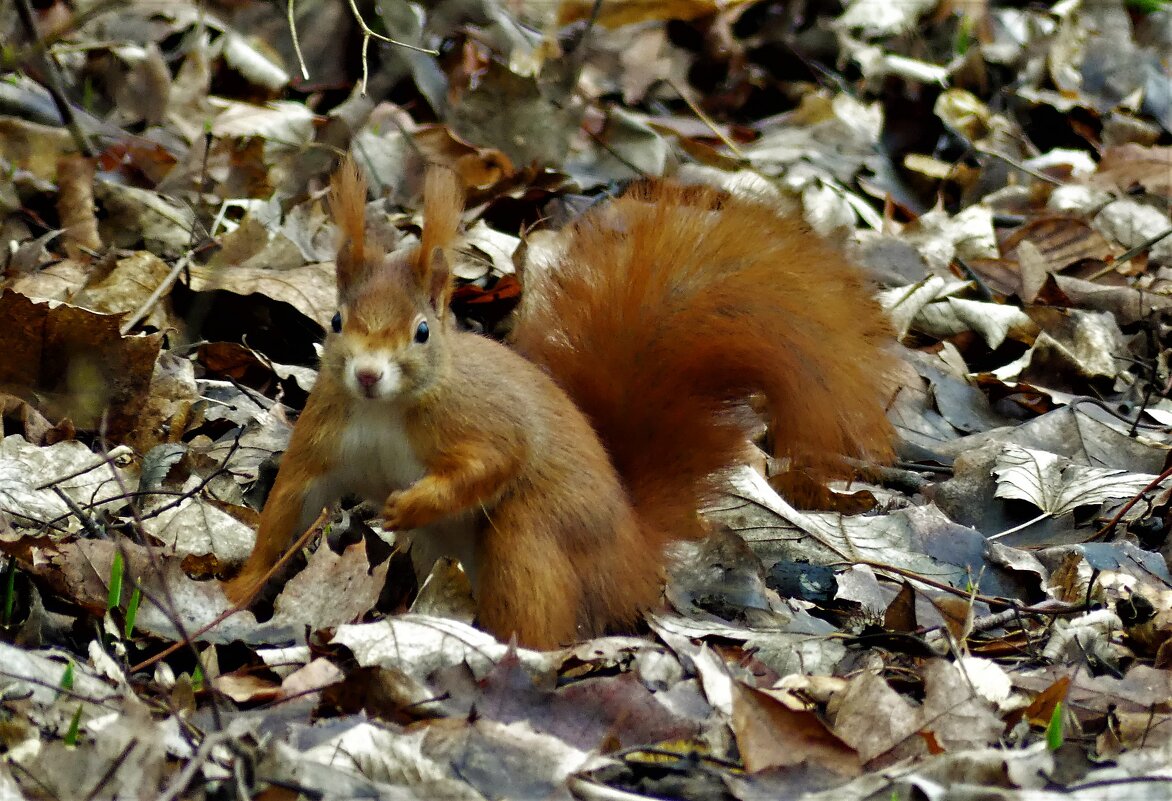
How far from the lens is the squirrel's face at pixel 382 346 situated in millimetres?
2225

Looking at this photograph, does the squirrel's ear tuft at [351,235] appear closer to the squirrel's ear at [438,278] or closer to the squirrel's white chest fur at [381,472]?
the squirrel's ear at [438,278]

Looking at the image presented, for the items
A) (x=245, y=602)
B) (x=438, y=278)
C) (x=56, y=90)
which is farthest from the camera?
(x=56, y=90)

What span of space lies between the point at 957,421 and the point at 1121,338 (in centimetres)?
→ 73

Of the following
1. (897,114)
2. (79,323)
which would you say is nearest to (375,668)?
(79,323)

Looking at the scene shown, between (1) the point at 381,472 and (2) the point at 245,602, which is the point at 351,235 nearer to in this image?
(1) the point at 381,472

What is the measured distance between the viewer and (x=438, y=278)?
2.42 metres

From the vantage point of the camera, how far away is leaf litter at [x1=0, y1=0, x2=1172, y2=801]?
1917 mm

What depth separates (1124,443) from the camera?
3316 mm

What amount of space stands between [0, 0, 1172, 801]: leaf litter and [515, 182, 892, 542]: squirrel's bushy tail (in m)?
0.25

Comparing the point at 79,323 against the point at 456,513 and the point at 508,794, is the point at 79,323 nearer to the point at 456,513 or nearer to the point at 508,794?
the point at 456,513

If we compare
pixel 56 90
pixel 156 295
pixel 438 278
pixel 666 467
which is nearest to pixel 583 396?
pixel 666 467

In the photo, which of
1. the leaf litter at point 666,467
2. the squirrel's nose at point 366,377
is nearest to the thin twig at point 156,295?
the leaf litter at point 666,467

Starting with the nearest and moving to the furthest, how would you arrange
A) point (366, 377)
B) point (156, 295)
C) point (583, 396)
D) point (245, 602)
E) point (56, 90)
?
point (366, 377) < point (245, 602) < point (583, 396) < point (156, 295) < point (56, 90)

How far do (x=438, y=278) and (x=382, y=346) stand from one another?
213 millimetres
